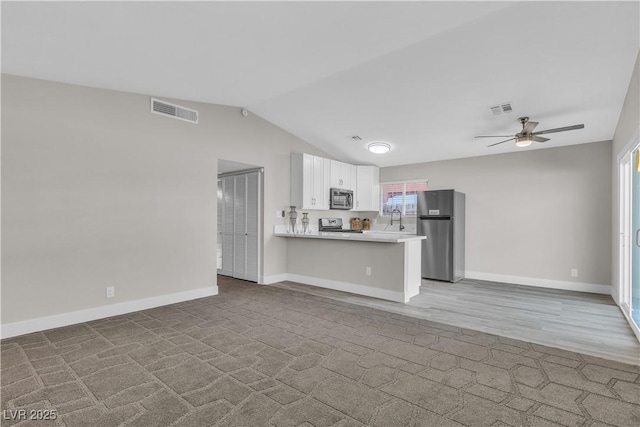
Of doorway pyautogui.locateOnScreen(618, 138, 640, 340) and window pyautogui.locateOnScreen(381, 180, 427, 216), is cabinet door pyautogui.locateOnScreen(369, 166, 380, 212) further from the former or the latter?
doorway pyautogui.locateOnScreen(618, 138, 640, 340)

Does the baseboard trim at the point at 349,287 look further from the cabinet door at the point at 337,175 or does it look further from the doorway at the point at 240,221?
the cabinet door at the point at 337,175

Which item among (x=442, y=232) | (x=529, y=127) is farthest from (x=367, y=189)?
(x=529, y=127)

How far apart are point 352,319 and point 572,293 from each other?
12.6 ft

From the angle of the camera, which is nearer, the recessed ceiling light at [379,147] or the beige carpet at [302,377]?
the beige carpet at [302,377]

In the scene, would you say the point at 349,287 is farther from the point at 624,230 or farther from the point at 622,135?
the point at 622,135

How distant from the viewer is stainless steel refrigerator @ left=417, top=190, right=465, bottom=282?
5816 millimetres

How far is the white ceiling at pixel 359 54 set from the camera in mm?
2520

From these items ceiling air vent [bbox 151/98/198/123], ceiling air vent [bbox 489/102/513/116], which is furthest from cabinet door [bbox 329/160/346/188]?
ceiling air vent [bbox 489/102/513/116]

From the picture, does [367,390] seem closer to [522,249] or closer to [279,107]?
[279,107]

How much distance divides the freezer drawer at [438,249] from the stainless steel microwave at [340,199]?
1552 mm

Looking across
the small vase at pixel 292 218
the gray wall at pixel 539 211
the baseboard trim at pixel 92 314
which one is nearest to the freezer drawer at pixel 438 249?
the gray wall at pixel 539 211

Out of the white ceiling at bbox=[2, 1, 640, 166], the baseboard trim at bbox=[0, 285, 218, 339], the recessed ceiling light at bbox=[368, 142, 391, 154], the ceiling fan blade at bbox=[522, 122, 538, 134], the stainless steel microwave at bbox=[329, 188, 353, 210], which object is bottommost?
the baseboard trim at bbox=[0, 285, 218, 339]

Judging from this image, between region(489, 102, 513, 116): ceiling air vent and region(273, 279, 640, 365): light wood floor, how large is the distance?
8.53 feet

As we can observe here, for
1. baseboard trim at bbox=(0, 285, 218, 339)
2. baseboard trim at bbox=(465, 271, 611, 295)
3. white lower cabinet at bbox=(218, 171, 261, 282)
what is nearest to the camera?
baseboard trim at bbox=(0, 285, 218, 339)
